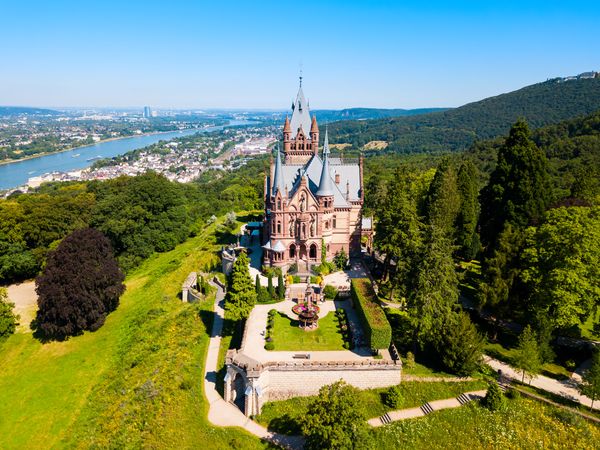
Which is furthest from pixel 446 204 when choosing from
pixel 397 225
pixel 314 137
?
pixel 314 137

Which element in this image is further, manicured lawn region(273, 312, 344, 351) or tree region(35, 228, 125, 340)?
tree region(35, 228, 125, 340)

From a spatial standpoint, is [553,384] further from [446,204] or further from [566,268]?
[446,204]

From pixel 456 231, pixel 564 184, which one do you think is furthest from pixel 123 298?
pixel 564 184

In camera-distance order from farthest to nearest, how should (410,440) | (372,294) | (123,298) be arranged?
1. (123,298)
2. (372,294)
3. (410,440)

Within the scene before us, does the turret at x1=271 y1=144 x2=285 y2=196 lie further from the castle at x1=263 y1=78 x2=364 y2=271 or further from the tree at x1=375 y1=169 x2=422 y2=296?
the tree at x1=375 y1=169 x2=422 y2=296

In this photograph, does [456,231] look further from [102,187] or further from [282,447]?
[102,187]

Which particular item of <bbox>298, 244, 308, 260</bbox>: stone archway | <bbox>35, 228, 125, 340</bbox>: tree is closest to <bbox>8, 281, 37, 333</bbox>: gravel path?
→ <bbox>35, 228, 125, 340</bbox>: tree
